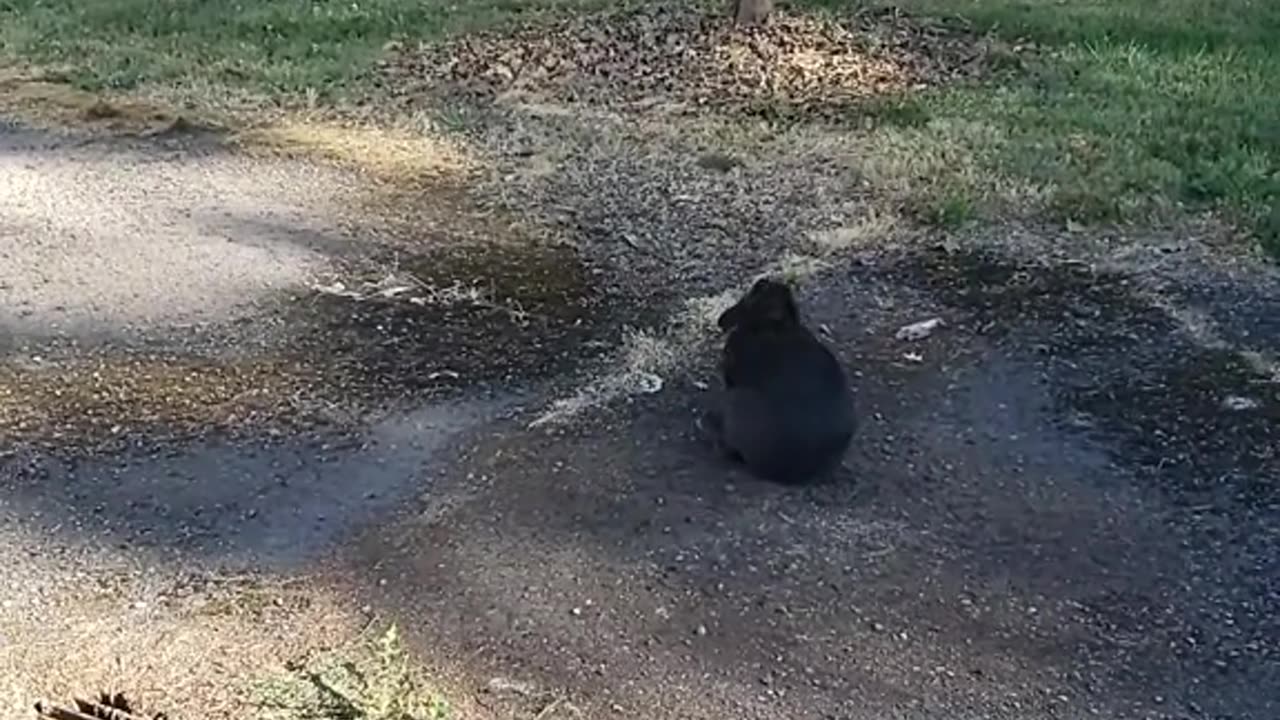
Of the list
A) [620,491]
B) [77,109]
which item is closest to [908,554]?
[620,491]

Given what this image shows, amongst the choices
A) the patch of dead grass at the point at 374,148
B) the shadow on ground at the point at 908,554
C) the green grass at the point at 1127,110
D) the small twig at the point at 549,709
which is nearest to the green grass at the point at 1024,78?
the green grass at the point at 1127,110

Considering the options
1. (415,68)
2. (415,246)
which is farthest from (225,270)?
(415,68)

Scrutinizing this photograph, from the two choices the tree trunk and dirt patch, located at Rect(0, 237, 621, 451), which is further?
the tree trunk

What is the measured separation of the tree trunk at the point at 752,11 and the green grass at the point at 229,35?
55.0 inches

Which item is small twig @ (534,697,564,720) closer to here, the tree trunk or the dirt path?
the dirt path

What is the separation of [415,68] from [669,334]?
4.14 m

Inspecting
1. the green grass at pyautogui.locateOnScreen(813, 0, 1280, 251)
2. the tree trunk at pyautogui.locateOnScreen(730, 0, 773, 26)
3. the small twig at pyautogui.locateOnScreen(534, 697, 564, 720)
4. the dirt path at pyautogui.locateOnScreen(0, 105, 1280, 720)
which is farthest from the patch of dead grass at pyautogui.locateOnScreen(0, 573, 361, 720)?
the tree trunk at pyautogui.locateOnScreen(730, 0, 773, 26)

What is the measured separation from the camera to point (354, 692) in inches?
143

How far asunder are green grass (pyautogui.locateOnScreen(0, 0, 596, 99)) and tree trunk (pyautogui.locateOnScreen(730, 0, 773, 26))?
140 cm

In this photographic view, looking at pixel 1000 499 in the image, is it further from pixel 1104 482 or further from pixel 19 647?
pixel 19 647

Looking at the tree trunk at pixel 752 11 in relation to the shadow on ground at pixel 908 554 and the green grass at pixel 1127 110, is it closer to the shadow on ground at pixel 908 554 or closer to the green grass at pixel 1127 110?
the green grass at pixel 1127 110

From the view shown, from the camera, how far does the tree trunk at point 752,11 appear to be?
9.76m

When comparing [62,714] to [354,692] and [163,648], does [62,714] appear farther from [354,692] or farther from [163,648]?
[354,692]

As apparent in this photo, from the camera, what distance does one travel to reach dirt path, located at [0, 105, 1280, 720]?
13.5 feet
